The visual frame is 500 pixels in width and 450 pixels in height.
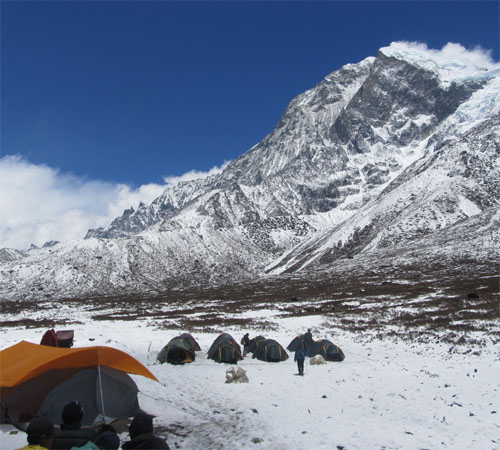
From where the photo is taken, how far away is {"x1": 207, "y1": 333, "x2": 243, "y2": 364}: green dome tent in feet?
85.8

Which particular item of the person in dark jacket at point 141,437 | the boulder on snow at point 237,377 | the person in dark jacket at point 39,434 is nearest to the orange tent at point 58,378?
the boulder on snow at point 237,377

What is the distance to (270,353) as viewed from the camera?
26859 millimetres

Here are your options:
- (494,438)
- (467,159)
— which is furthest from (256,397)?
(467,159)

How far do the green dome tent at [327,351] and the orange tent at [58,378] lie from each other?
14328 millimetres

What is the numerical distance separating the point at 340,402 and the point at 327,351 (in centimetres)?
911

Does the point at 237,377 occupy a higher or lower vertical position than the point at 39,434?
lower

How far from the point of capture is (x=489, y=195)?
146m

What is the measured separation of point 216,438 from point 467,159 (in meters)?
180

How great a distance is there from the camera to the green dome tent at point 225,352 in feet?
85.8

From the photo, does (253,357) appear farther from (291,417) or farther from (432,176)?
(432,176)

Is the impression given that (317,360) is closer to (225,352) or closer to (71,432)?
(225,352)

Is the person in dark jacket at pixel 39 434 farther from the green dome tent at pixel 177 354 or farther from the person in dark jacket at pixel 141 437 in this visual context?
the green dome tent at pixel 177 354

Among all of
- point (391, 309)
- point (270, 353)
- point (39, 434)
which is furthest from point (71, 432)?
point (391, 309)

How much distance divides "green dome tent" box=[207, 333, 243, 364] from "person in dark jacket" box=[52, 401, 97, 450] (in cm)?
1768
